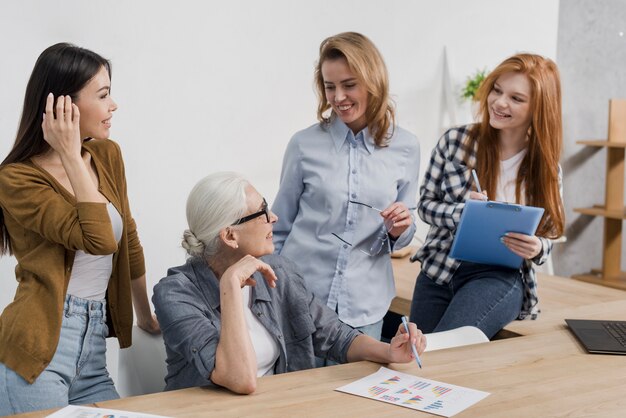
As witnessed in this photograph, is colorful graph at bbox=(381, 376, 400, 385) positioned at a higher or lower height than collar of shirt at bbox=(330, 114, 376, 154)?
lower

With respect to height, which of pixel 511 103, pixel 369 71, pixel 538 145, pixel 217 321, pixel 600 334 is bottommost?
pixel 600 334

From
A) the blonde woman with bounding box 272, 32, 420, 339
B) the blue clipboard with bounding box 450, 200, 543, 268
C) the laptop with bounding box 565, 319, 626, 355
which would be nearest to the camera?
the laptop with bounding box 565, 319, 626, 355

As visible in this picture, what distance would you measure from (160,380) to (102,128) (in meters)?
0.72

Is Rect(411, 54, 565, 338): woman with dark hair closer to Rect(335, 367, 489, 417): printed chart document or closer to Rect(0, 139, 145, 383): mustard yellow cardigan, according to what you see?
Rect(335, 367, 489, 417): printed chart document

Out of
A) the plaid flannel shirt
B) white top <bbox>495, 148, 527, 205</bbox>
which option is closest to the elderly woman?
the plaid flannel shirt

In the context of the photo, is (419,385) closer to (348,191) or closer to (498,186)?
(348,191)

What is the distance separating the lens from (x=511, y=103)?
2732 millimetres

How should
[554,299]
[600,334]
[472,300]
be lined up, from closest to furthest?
1. [600,334]
2. [472,300]
3. [554,299]

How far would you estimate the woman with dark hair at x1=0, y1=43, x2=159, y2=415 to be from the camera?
6.60ft

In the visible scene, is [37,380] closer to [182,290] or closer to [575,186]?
[182,290]

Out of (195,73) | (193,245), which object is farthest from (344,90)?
(195,73)

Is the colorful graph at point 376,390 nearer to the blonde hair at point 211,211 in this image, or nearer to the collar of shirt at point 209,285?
the collar of shirt at point 209,285

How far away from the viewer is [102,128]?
2174 millimetres

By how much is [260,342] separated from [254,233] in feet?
0.96
